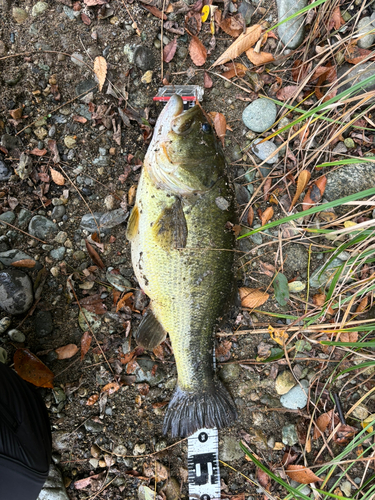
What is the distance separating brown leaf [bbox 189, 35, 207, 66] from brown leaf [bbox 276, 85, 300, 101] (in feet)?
2.35

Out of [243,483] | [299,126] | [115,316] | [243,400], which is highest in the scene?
[299,126]

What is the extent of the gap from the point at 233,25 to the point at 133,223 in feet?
6.30

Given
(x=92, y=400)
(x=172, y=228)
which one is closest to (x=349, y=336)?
(x=172, y=228)

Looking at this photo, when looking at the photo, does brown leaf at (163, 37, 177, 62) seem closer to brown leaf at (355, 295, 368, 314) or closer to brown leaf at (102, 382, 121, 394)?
brown leaf at (355, 295, 368, 314)

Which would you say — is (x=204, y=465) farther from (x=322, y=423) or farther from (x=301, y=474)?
(x=322, y=423)

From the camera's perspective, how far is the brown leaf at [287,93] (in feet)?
9.41

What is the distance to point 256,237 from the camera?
9.72ft

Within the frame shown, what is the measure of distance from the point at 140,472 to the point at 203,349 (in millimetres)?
1238

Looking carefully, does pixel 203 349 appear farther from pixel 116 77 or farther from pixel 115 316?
pixel 116 77

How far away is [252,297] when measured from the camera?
2908mm

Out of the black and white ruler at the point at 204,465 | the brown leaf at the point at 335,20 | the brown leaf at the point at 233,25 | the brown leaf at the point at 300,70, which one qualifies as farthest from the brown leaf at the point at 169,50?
the black and white ruler at the point at 204,465

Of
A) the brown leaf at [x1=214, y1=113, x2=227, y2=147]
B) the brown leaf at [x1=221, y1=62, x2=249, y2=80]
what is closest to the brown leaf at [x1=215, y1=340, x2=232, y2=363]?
the brown leaf at [x1=214, y1=113, x2=227, y2=147]

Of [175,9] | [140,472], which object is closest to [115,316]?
[140,472]

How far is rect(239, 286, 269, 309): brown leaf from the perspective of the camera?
9.53ft
